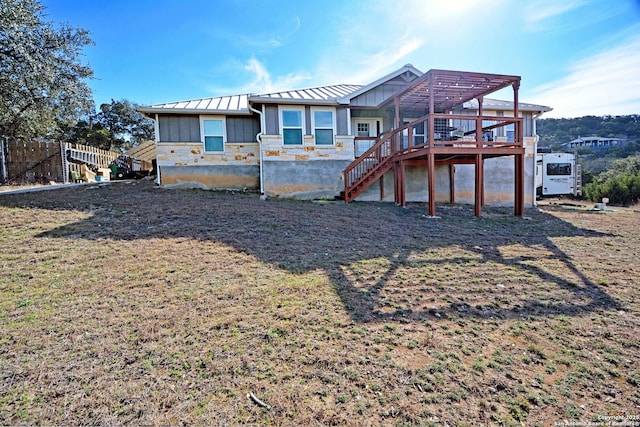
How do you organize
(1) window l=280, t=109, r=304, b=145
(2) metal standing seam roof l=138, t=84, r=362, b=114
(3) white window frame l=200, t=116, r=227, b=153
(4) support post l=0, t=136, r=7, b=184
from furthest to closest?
(4) support post l=0, t=136, r=7, b=184 → (3) white window frame l=200, t=116, r=227, b=153 → (1) window l=280, t=109, r=304, b=145 → (2) metal standing seam roof l=138, t=84, r=362, b=114

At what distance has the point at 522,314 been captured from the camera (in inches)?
139

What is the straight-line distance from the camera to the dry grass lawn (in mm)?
2184

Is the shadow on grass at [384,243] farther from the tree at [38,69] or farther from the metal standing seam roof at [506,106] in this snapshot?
the tree at [38,69]

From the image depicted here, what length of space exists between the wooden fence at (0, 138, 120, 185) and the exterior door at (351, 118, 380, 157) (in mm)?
13384

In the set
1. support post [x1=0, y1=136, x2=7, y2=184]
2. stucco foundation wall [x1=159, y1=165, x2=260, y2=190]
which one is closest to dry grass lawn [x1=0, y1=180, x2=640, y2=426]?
stucco foundation wall [x1=159, y1=165, x2=260, y2=190]

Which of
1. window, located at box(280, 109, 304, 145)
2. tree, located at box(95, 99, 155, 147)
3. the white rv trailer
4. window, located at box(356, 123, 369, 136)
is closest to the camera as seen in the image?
window, located at box(280, 109, 304, 145)

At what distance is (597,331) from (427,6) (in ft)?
25.3

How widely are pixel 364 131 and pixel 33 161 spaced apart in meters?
14.8

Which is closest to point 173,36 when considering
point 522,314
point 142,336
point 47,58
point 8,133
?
point 47,58

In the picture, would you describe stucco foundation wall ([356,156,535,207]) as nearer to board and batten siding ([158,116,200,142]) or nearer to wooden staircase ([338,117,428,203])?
wooden staircase ([338,117,428,203])

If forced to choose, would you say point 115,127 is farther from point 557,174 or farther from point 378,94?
point 557,174

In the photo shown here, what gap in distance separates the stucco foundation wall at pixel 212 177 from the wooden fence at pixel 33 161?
698 centimetres

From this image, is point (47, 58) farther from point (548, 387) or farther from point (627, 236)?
point (627, 236)

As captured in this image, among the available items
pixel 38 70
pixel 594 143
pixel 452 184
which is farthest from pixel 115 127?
pixel 594 143
